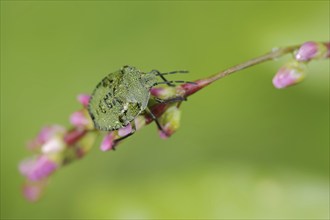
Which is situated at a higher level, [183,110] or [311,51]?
[183,110]

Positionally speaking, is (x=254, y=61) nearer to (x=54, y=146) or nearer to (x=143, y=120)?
(x=143, y=120)

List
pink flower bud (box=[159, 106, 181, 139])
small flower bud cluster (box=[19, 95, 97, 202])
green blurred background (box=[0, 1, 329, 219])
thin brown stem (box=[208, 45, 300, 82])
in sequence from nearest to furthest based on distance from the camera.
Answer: thin brown stem (box=[208, 45, 300, 82]) < pink flower bud (box=[159, 106, 181, 139]) < small flower bud cluster (box=[19, 95, 97, 202]) < green blurred background (box=[0, 1, 329, 219])

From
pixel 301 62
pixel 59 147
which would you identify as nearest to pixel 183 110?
pixel 59 147

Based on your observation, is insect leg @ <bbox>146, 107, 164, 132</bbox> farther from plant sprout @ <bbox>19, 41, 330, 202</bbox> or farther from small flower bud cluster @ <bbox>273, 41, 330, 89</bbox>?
small flower bud cluster @ <bbox>273, 41, 330, 89</bbox>

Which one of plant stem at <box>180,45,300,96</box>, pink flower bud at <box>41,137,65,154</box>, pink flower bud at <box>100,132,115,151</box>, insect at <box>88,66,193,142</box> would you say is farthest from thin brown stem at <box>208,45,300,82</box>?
pink flower bud at <box>41,137,65,154</box>

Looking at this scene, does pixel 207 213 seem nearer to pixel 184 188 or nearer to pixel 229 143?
pixel 184 188

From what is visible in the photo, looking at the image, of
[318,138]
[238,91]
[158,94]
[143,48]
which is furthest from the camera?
[143,48]

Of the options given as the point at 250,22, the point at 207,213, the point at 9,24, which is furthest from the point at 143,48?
the point at 207,213
